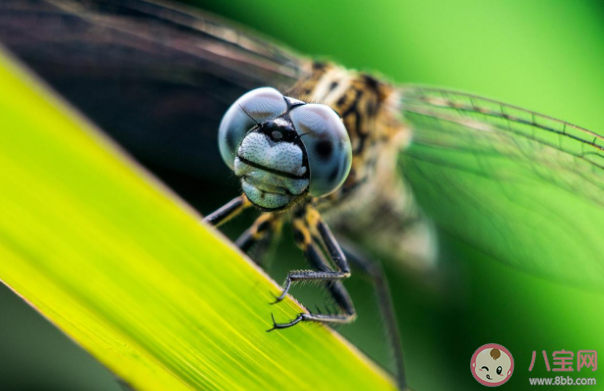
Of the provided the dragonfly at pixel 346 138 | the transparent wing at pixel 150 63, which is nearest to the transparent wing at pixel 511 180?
the dragonfly at pixel 346 138

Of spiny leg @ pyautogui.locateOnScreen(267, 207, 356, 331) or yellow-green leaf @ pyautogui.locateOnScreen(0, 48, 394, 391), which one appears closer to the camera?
yellow-green leaf @ pyautogui.locateOnScreen(0, 48, 394, 391)

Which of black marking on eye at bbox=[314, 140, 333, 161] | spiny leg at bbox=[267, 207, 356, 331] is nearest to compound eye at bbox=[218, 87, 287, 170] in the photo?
black marking on eye at bbox=[314, 140, 333, 161]

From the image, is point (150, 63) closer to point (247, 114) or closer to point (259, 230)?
point (259, 230)

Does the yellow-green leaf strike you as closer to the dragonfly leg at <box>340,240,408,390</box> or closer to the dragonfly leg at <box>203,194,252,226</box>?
the dragonfly leg at <box>203,194,252,226</box>

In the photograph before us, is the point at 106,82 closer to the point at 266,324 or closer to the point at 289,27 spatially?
the point at 289,27

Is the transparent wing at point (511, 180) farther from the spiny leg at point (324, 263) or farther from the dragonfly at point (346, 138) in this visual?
the spiny leg at point (324, 263)

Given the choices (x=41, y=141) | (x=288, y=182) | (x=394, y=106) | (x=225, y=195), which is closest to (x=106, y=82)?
(x=225, y=195)
